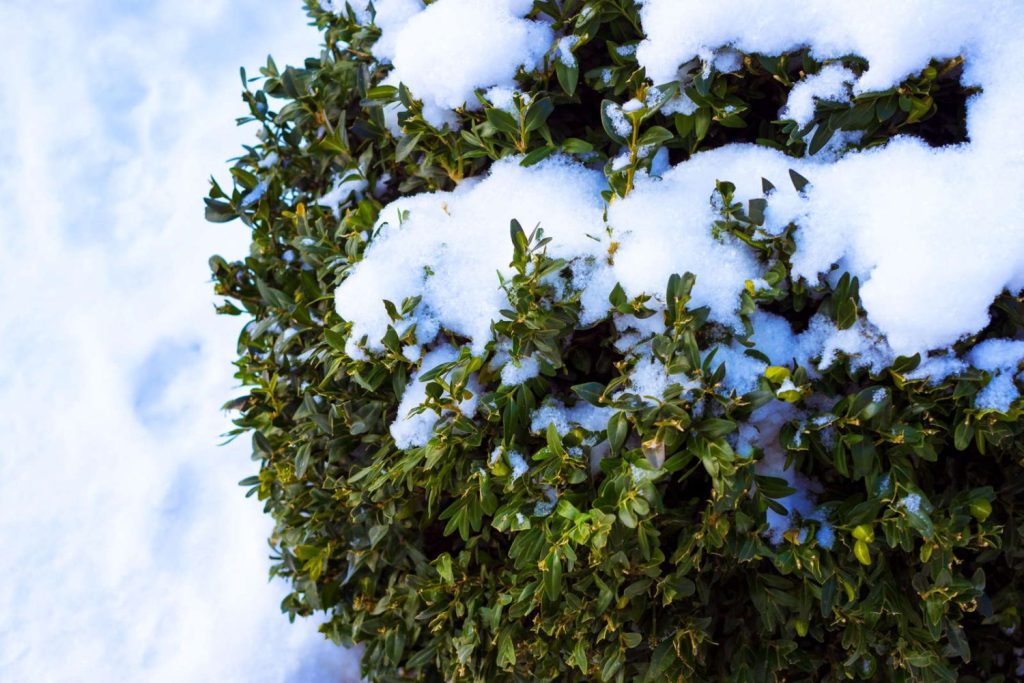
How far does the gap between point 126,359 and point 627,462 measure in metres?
2.93

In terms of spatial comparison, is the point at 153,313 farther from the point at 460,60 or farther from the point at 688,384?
the point at 688,384

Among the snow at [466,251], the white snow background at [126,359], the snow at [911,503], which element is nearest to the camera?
the snow at [911,503]

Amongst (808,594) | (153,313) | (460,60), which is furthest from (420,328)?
(153,313)

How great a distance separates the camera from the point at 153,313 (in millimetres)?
3883

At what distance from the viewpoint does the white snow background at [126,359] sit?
9.27ft

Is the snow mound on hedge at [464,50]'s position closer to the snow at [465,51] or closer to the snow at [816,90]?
the snow at [465,51]

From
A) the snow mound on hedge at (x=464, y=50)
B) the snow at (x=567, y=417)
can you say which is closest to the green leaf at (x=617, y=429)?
the snow at (x=567, y=417)

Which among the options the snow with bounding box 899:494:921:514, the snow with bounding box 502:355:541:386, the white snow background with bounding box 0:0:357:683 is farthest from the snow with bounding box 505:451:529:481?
the white snow background with bounding box 0:0:357:683

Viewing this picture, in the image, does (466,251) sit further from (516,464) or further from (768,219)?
(768,219)

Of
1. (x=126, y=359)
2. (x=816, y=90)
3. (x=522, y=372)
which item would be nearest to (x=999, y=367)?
(x=816, y=90)

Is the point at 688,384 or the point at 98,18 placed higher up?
the point at 98,18

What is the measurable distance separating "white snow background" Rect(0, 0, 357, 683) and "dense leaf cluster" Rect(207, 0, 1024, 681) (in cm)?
105

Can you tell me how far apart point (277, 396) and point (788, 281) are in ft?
4.31

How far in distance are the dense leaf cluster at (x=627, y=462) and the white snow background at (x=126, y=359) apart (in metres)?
1.05
